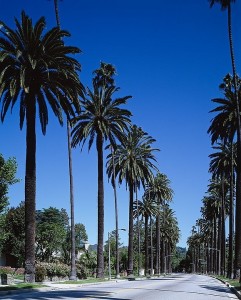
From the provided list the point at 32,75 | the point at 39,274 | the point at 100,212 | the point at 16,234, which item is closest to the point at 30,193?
the point at 32,75

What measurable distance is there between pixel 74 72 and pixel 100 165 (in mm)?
16997

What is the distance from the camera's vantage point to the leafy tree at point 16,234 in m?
68.9

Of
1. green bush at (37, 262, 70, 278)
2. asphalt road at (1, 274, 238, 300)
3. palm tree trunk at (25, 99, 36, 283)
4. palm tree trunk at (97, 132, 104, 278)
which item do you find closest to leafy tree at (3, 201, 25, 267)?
green bush at (37, 262, 70, 278)

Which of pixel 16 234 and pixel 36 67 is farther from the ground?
pixel 36 67

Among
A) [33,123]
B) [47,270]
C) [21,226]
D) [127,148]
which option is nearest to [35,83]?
[33,123]

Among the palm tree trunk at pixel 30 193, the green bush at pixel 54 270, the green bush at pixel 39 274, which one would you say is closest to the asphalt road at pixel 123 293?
the palm tree trunk at pixel 30 193

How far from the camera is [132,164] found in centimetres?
6031

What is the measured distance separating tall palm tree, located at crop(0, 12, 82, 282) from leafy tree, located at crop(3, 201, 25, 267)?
41.1 m

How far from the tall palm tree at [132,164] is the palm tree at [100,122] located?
11.7 m

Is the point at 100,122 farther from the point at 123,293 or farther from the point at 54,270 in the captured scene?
the point at 123,293

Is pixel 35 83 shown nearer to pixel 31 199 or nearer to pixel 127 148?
pixel 31 199

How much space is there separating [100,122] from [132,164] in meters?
15.5

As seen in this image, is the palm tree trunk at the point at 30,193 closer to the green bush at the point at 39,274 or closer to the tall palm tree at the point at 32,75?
the tall palm tree at the point at 32,75

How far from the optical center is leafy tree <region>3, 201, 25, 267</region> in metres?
68.9
